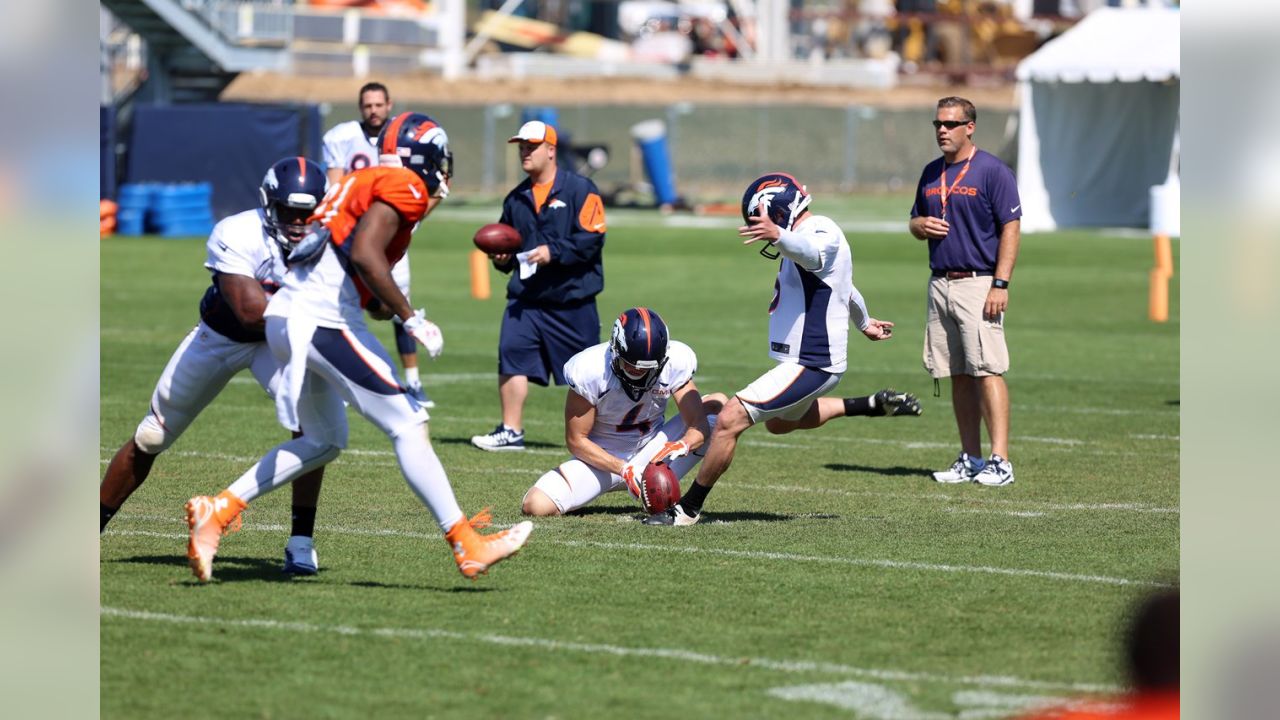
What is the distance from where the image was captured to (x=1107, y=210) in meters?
35.6

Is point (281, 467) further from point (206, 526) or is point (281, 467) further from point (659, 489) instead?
point (659, 489)

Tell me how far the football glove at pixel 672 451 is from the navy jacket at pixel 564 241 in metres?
2.51

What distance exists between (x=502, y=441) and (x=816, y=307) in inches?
120

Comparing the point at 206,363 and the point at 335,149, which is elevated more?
the point at 335,149

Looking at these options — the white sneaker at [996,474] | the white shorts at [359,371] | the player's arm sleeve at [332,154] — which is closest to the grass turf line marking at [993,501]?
the white sneaker at [996,474]

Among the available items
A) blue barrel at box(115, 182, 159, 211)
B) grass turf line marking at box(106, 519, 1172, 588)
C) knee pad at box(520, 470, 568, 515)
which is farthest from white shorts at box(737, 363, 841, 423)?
blue barrel at box(115, 182, 159, 211)

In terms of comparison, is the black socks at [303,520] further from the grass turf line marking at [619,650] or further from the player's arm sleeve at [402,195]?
the player's arm sleeve at [402,195]

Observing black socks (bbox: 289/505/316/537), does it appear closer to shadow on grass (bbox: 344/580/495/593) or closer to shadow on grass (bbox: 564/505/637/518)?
shadow on grass (bbox: 344/580/495/593)

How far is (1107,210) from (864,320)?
2807cm

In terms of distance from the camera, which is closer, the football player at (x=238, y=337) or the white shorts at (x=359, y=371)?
the white shorts at (x=359, y=371)

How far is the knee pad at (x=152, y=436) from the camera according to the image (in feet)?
23.3
